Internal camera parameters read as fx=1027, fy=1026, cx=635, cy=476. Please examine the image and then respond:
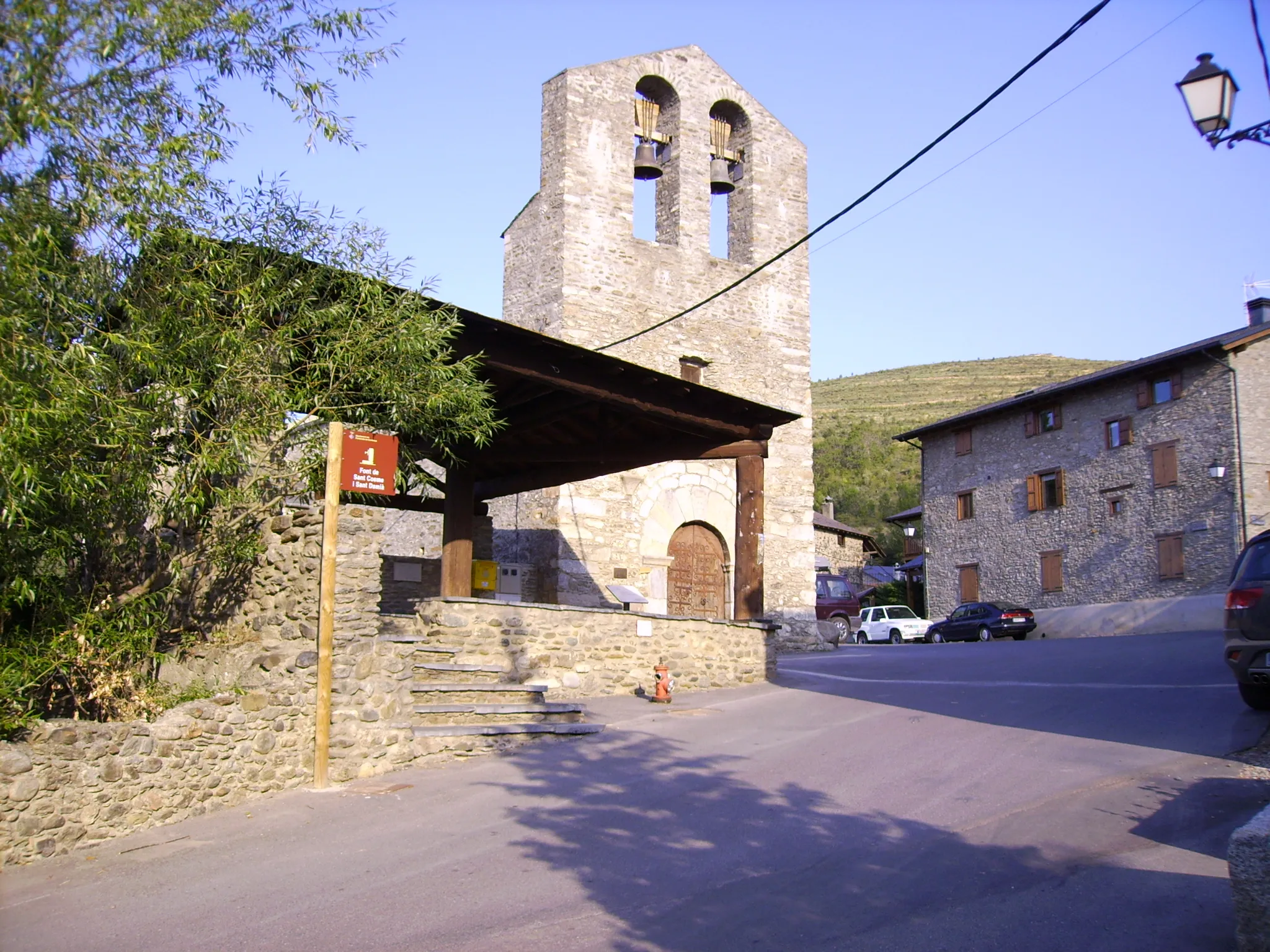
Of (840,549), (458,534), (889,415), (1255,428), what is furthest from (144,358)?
Result: (889,415)

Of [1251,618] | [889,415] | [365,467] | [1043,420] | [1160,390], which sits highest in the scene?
[889,415]

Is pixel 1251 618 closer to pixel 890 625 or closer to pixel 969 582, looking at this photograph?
pixel 890 625

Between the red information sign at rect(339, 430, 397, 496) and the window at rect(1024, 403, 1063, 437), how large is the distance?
28026 millimetres

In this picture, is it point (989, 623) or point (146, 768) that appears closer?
point (146, 768)

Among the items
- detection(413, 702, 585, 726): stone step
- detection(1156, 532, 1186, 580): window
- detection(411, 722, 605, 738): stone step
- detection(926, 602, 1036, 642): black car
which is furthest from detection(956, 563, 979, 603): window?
detection(411, 722, 605, 738): stone step

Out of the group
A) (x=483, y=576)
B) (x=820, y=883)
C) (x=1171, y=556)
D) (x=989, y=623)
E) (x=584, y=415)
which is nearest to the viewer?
(x=820, y=883)

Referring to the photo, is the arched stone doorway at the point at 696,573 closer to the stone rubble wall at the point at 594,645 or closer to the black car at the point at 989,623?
the stone rubble wall at the point at 594,645

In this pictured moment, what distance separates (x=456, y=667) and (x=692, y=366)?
11.1 m

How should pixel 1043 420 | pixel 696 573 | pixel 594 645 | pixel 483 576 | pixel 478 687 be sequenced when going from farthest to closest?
pixel 1043 420
pixel 696 573
pixel 483 576
pixel 594 645
pixel 478 687

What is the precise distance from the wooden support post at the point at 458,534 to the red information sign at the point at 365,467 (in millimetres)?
5277

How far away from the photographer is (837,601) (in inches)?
1441

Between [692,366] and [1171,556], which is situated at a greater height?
[692,366]

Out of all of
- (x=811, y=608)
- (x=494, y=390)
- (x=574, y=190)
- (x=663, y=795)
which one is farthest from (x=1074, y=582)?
(x=663, y=795)

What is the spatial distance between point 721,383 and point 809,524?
11.0ft
